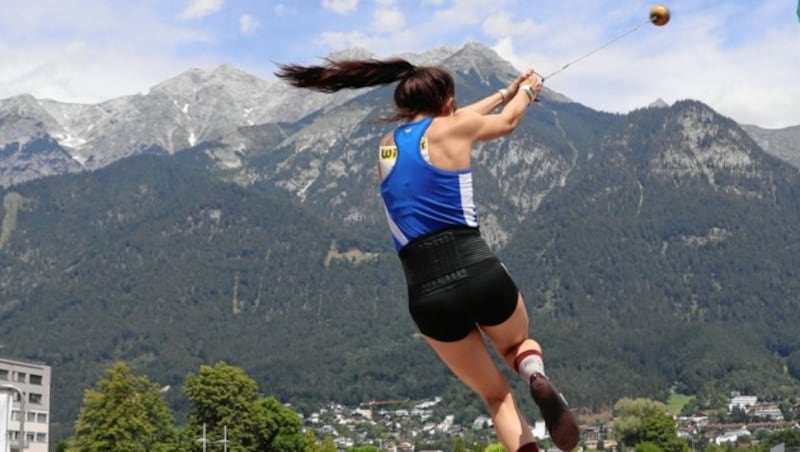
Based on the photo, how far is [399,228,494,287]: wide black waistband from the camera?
5.71m

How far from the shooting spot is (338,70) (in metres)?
6.17

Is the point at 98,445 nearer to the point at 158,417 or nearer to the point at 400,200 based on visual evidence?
the point at 158,417

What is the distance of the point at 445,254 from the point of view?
18.9 feet

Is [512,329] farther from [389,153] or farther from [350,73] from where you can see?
[350,73]

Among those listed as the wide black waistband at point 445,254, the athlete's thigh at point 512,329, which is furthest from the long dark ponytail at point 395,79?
the athlete's thigh at point 512,329

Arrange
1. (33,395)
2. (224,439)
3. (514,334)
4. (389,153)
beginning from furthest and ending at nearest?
(33,395) < (224,439) < (389,153) < (514,334)

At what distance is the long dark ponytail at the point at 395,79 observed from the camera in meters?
6.09

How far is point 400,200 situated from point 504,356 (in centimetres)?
82

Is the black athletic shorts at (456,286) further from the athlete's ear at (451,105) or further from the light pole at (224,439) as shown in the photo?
the light pole at (224,439)

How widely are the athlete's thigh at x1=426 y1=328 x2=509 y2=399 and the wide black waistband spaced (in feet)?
0.88

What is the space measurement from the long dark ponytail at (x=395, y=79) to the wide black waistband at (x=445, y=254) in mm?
622

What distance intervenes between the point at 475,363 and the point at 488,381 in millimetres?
112

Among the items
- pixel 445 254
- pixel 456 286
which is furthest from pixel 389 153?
pixel 456 286

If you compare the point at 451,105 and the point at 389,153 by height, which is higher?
the point at 451,105
